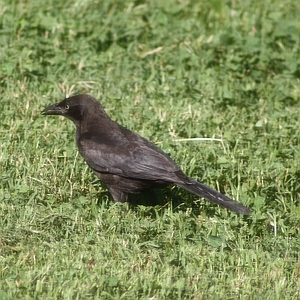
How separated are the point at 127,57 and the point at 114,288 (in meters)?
4.93

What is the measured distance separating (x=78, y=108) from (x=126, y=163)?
91cm

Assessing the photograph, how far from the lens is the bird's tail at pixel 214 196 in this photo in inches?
256

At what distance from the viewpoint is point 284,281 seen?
215 inches

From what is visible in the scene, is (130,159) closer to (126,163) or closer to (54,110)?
(126,163)

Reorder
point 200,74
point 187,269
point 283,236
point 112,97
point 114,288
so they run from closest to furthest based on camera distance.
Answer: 1. point 114,288
2. point 187,269
3. point 283,236
4. point 112,97
5. point 200,74

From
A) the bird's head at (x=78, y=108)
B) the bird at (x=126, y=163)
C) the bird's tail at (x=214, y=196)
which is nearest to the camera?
the bird's tail at (x=214, y=196)

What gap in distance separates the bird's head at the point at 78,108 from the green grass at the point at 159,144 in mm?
344

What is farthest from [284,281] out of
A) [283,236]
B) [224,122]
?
[224,122]

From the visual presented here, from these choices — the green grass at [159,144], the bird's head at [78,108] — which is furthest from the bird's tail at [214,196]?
the bird's head at [78,108]

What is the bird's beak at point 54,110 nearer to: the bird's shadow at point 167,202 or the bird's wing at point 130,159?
the bird's wing at point 130,159

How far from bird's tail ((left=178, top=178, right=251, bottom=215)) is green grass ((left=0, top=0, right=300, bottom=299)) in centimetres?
13

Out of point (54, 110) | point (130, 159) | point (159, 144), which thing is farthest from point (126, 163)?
point (54, 110)

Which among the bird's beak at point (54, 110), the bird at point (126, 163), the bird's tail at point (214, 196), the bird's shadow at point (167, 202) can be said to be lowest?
the bird's shadow at point (167, 202)

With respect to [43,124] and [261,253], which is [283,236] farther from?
[43,124]
